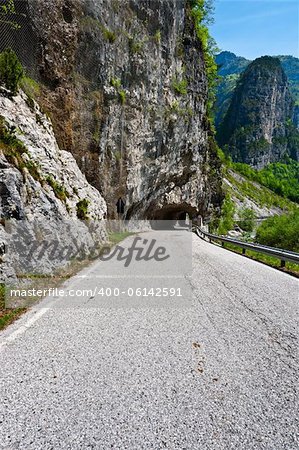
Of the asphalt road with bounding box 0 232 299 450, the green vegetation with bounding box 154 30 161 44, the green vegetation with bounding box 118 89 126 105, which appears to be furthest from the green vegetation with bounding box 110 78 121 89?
the asphalt road with bounding box 0 232 299 450

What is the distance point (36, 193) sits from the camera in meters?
9.83

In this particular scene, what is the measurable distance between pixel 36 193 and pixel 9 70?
576 centimetres

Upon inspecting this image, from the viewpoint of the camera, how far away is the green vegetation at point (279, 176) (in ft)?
460

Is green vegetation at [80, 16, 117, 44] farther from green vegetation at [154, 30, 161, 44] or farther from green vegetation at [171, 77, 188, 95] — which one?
green vegetation at [171, 77, 188, 95]

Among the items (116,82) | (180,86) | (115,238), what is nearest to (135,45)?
(116,82)

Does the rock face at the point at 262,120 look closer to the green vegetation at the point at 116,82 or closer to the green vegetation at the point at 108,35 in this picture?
the green vegetation at the point at 116,82

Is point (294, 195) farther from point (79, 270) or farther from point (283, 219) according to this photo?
point (79, 270)

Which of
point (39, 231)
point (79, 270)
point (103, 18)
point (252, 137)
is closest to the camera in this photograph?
point (39, 231)

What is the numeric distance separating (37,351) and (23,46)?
1716cm

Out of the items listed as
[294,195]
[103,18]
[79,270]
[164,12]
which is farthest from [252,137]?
[79,270]

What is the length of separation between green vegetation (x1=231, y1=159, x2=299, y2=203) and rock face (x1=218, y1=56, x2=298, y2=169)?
529 centimetres

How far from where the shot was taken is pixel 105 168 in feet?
79.5

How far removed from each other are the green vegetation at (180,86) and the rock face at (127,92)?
0.11 meters

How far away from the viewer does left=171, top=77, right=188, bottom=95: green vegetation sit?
35250mm
